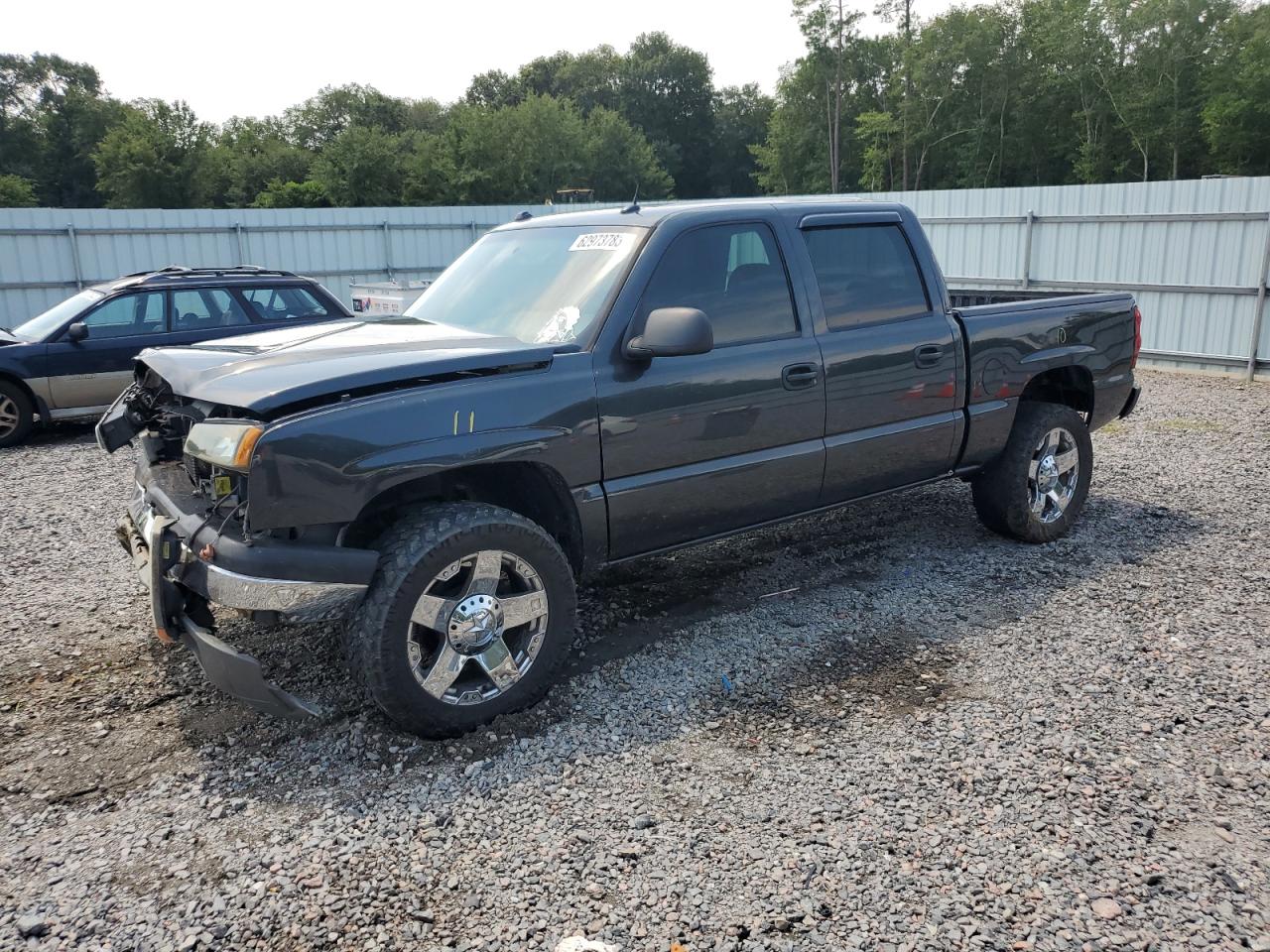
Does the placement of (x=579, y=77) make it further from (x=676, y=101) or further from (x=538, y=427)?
(x=538, y=427)

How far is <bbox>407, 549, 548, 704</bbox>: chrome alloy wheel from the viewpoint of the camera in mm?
3434

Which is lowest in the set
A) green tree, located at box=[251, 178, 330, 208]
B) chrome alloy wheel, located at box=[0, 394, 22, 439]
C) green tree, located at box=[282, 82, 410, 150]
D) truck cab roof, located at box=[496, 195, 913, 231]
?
chrome alloy wheel, located at box=[0, 394, 22, 439]

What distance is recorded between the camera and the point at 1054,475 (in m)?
5.73

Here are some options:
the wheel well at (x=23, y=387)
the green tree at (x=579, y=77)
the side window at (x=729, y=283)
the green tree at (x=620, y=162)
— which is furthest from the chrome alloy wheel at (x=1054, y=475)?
the green tree at (x=579, y=77)

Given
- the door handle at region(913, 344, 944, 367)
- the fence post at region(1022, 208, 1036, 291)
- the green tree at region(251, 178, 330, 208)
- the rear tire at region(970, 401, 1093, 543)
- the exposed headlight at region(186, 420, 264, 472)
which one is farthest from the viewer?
the green tree at region(251, 178, 330, 208)

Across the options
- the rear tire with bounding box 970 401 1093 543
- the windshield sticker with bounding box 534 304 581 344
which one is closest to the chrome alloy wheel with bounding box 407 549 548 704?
the windshield sticker with bounding box 534 304 581 344

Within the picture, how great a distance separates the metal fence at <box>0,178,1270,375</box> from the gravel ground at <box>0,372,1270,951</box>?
317 inches

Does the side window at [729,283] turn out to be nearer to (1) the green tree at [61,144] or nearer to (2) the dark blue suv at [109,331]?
(2) the dark blue suv at [109,331]

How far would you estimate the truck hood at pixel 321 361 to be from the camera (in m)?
3.27

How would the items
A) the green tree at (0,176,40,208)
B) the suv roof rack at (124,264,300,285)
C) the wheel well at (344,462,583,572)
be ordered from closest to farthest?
the wheel well at (344,462,583,572)
the suv roof rack at (124,264,300,285)
the green tree at (0,176,40,208)

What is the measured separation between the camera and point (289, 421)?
3146mm

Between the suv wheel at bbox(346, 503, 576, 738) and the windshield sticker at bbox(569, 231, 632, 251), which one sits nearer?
the suv wheel at bbox(346, 503, 576, 738)

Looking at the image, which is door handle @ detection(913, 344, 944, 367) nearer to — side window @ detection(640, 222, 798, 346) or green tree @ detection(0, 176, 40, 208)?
side window @ detection(640, 222, 798, 346)

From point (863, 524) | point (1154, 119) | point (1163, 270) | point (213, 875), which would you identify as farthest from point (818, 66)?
point (213, 875)
